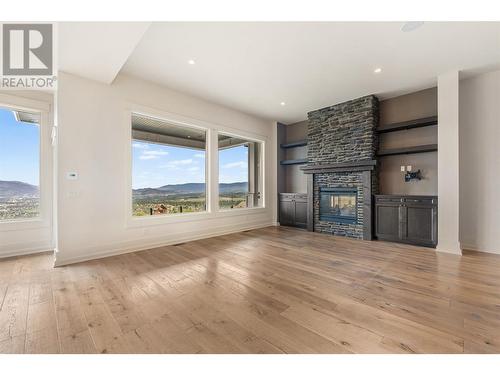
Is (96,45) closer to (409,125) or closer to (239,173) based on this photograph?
(239,173)

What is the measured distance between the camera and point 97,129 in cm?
362

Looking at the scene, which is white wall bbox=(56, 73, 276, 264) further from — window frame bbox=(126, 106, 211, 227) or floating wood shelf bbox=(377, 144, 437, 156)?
floating wood shelf bbox=(377, 144, 437, 156)

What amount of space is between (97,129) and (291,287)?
3893mm

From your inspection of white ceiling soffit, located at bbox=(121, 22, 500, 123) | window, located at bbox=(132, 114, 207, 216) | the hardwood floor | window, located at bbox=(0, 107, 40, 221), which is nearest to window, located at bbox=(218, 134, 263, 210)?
window, located at bbox=(132, 114, 207, 216)

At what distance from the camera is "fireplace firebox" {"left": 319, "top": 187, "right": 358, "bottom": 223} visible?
5188mm

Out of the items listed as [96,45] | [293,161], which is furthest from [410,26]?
[293,161]

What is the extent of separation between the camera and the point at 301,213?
20.4 feet

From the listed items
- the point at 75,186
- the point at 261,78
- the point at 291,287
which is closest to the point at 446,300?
the point at 291,287

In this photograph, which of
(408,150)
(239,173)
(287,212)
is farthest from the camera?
(287,212)

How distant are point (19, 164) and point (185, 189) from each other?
291 centimetres

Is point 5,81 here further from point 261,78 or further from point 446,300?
point 446,300

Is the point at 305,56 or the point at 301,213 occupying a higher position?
the point at 305,56

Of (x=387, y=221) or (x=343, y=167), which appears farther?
(x=343, y=167)

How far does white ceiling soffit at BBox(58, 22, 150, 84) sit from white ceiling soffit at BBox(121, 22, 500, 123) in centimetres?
6
